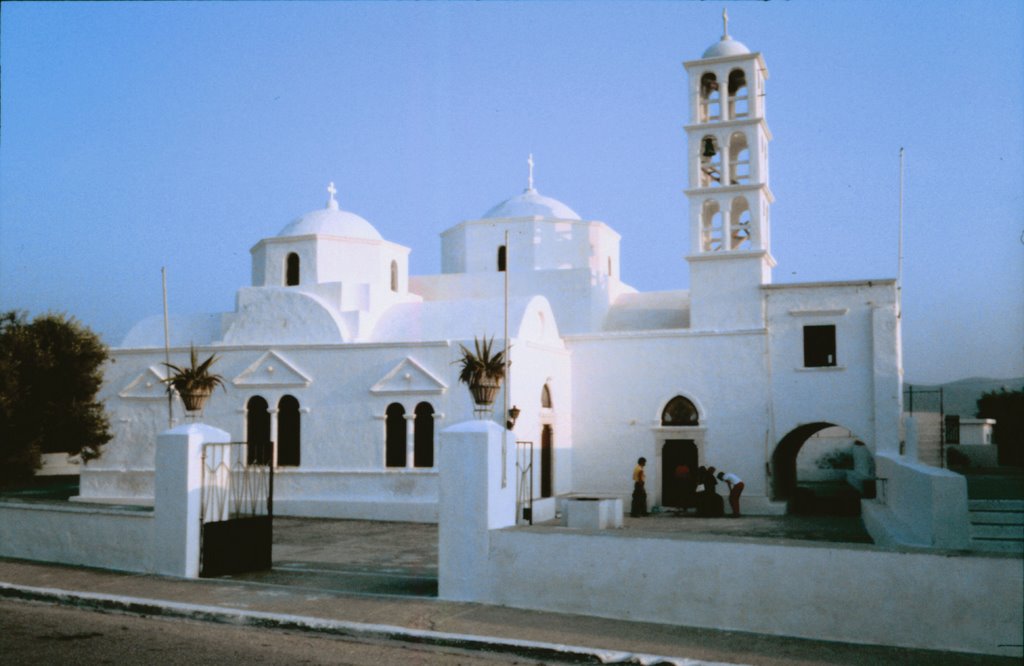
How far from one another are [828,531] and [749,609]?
986cm

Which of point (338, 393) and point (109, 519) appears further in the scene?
point (338, 393)

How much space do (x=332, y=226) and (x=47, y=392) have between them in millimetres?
7706

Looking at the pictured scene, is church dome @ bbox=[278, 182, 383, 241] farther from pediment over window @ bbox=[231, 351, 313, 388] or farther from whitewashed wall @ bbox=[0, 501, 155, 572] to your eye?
whitewashed wall @ bbox=[0, 501, 155, 572]

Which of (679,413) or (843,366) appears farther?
(679,413)

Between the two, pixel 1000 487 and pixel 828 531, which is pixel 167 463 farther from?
pixel 1000 487

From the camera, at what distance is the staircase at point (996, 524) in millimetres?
11086

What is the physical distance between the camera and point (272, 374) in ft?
66.6

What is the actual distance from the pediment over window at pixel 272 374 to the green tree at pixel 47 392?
126 inches

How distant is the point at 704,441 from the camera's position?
808 inches

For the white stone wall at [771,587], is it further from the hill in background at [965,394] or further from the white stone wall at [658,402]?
the hill in background at [965,394]

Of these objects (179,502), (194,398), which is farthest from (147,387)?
Result: (179,502)

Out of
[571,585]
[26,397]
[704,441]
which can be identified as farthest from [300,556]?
[704,441]

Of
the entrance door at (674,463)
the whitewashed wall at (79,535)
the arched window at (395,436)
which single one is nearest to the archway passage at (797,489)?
the entrance door at (674,463)

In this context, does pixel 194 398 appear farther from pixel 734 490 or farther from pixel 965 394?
pixel 965 394
